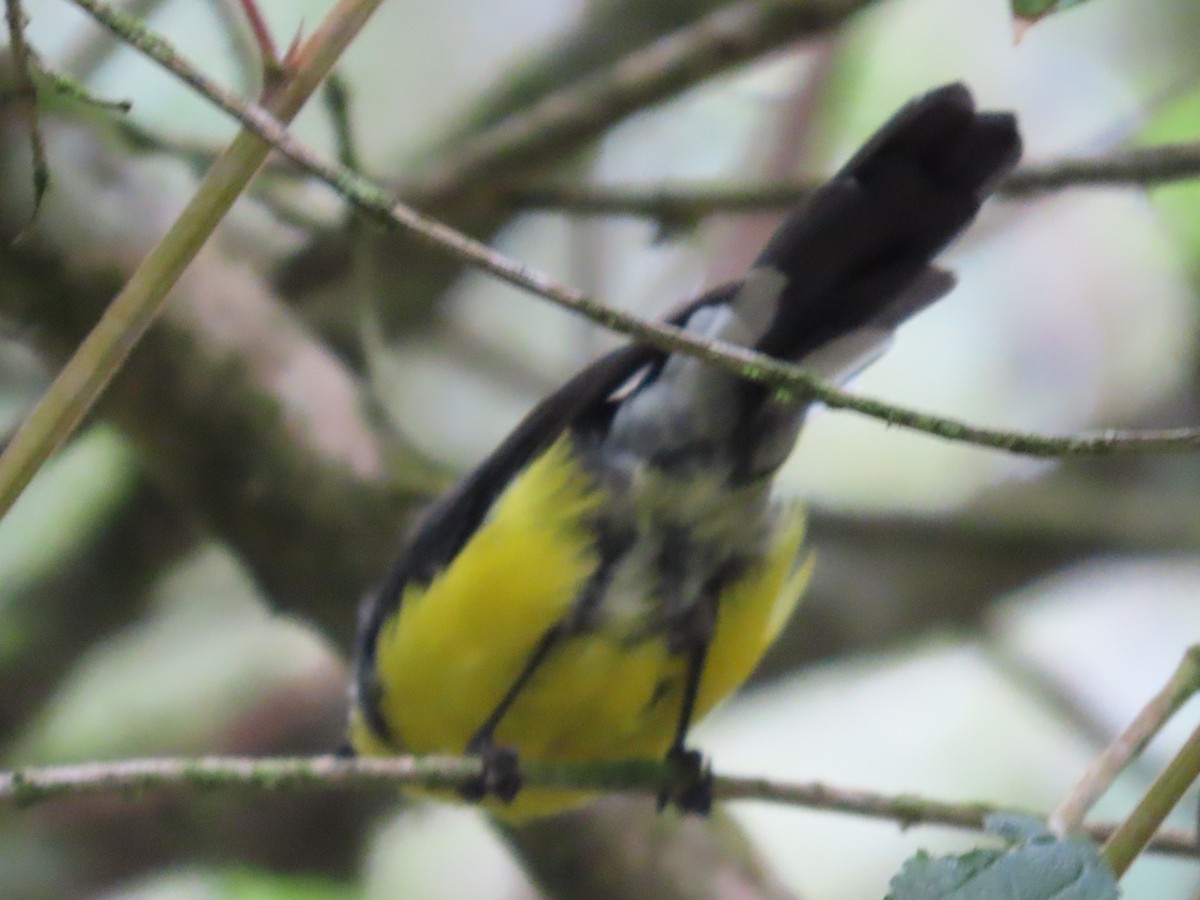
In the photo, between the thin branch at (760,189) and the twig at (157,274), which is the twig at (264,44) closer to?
the twig at (157,274)

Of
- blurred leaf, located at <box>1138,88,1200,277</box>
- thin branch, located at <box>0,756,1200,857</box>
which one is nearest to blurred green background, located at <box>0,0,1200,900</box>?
blurred leaf, located at <box>1138,88,1200,277</box>

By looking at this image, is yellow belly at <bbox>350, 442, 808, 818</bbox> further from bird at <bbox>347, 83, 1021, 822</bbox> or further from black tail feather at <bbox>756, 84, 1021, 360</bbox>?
black tail feather at <bbox>756, 84, 1021, 360</bbox>

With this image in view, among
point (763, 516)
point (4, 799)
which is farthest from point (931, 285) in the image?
point (4, 799)

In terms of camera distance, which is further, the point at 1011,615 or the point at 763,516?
the point at 1011,615

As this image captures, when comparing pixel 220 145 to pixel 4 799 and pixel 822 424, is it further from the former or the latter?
pixel 822 424

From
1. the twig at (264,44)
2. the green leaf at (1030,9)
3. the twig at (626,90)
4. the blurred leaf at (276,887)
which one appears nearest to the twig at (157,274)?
the twig at (264,44)

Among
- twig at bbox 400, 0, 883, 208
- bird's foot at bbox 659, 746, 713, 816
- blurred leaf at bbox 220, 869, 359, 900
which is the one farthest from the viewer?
blurred leaf at bbox 220, 869, 359, 900
